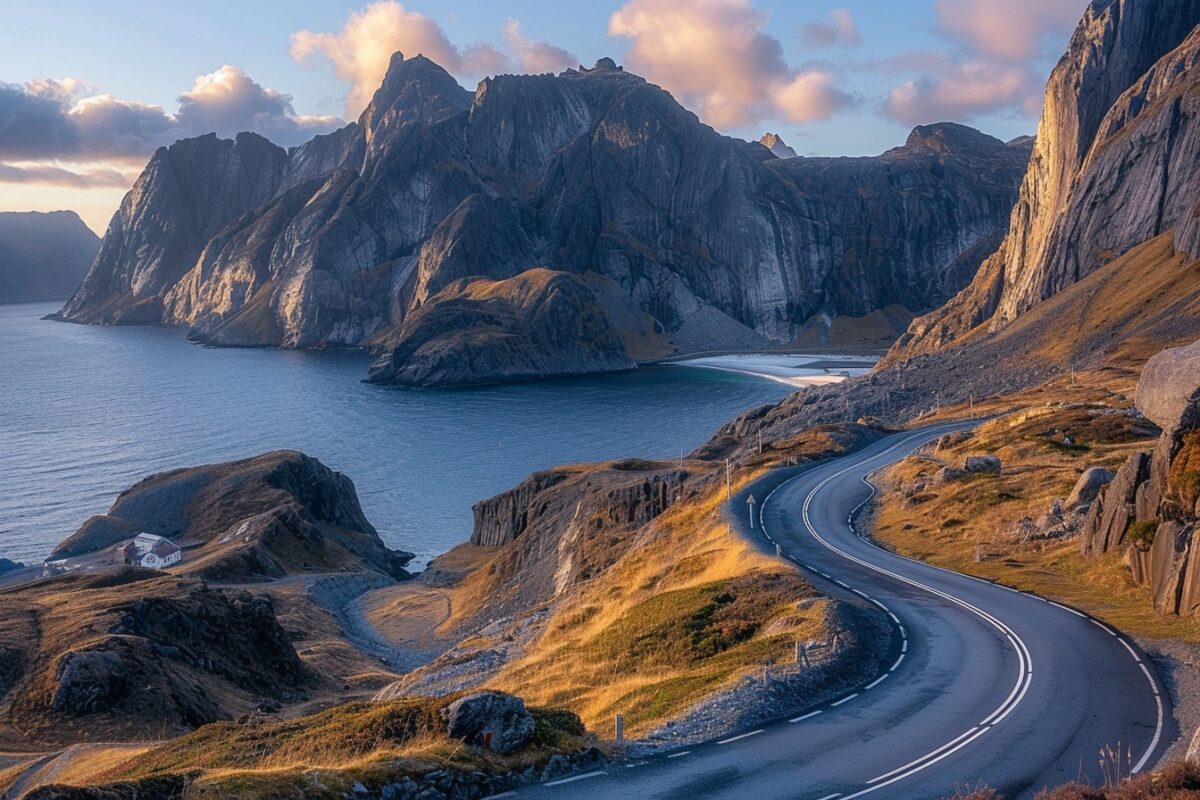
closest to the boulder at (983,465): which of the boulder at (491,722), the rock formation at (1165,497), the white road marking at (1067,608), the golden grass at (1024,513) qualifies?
the golden grass at (1024,513)

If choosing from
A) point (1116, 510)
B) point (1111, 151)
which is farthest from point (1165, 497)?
point (1111, 151)

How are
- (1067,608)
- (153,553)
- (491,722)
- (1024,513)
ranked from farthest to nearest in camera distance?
(153,553) < (1024,513) < (1067,608) < (491,722)

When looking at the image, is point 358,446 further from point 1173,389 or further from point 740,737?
point 740,737

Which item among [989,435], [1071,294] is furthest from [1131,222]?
[989,435]

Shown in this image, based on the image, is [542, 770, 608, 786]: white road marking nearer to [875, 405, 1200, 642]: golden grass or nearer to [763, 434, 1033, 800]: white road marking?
[763, 434, 1033, 800]: white road marking

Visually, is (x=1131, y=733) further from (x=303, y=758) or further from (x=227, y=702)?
(x=227, y=702)

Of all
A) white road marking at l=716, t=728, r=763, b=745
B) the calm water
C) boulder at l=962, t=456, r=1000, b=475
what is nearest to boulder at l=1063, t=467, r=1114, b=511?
boulder at l=962, t=456, r=1000, b=475
